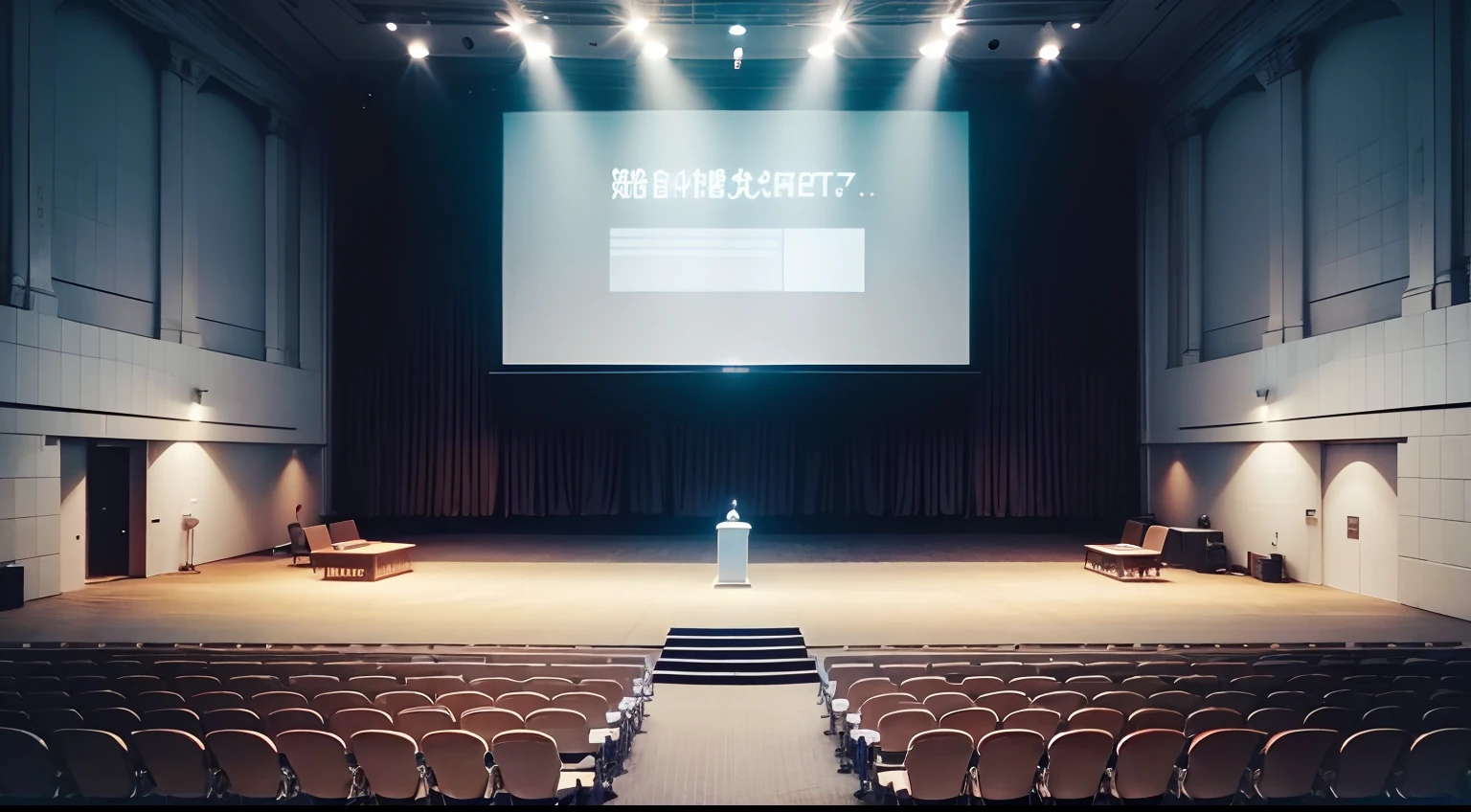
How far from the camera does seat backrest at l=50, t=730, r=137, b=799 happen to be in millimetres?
3795

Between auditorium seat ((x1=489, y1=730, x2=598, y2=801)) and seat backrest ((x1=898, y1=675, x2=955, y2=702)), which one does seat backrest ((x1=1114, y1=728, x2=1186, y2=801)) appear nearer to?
seat backrest ((x1=898, y1=675, x2=955, y2=702))

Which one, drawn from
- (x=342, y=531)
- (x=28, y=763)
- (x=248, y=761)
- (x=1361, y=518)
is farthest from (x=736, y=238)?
(x=28, y=763)

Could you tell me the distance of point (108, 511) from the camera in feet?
38.0

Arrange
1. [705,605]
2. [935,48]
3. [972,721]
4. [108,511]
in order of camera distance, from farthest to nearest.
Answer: [935,48]
[108,511]
[705,605]
[972,721]

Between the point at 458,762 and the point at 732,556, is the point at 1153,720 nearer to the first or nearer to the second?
the point at 458,762

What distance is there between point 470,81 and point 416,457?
7223 millimetres

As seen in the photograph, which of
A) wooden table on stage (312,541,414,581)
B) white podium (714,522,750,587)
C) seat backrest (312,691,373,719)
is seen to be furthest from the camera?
wooden table on stage (312,541,414,581)

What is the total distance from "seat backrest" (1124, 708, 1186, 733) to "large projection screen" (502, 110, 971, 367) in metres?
9.95

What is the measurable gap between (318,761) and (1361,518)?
11836 mm

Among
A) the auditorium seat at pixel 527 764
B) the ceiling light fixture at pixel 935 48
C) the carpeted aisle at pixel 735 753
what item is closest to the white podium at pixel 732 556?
the carpeted aisle at pixel 735 753

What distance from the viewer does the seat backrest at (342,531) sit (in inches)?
500

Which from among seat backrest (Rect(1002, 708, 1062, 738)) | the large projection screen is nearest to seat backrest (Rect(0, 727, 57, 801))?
seat backrest (Rect(1002, 708, 1062, 738))

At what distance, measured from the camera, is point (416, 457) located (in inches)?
630

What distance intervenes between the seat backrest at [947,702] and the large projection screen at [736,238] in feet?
31.3
